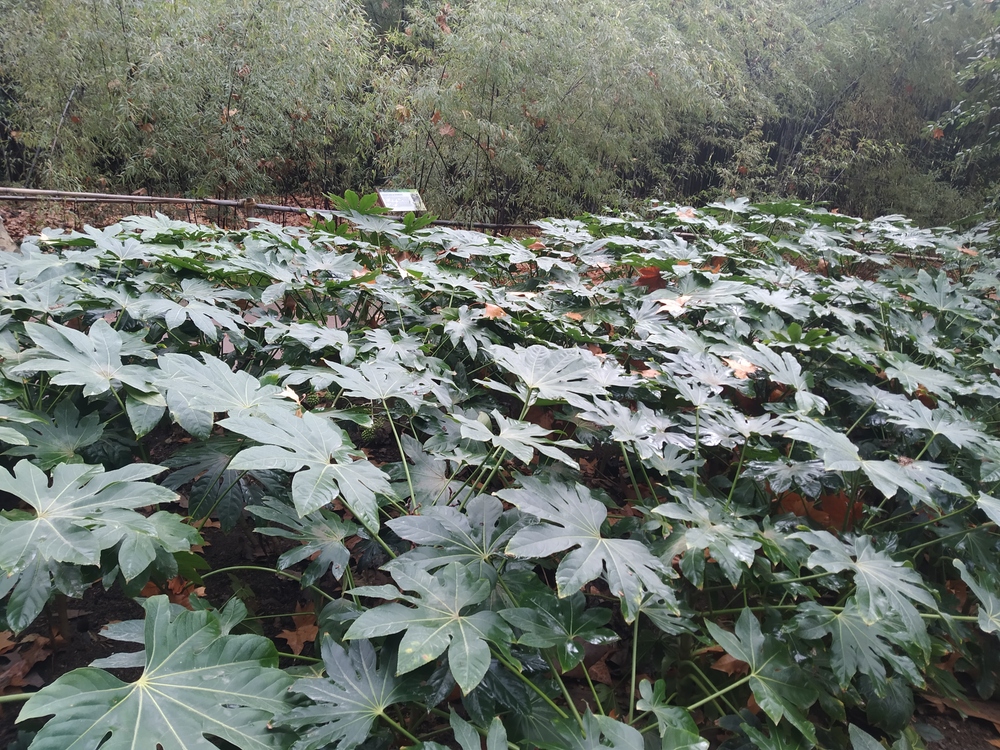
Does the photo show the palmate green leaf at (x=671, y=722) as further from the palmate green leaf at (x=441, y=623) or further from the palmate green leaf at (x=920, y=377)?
the palmate green leaf at (x=920, y=377)

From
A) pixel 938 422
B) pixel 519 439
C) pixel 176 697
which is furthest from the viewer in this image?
pixel 938 422

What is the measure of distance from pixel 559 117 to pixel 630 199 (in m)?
1.65

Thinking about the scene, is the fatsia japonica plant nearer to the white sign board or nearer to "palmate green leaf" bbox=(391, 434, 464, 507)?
"palmate green leaf" bbox=(391, 434, 464, 507)

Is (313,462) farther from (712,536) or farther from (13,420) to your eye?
(712,536)

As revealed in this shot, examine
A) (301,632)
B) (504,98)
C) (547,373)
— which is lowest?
(301,632)

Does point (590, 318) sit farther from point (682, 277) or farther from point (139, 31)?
point (139, 31)

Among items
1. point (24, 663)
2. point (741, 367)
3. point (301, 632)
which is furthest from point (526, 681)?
point (24, 663)

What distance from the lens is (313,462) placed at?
928 mm

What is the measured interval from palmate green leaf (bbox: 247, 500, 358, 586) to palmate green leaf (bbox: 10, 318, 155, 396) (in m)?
0.36

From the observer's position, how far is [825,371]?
68.9 inches

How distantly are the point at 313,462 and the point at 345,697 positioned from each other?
0.34 m

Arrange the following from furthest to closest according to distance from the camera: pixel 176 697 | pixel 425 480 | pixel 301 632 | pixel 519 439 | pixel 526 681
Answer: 1. pixel 301 632
2. pixel 425 480
3. pixel 519 439
4. pixel 526 681
5. pixel 176 697

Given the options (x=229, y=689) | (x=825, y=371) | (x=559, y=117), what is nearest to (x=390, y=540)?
(x=229, y=689)

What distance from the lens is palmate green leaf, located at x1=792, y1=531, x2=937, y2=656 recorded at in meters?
0.95
